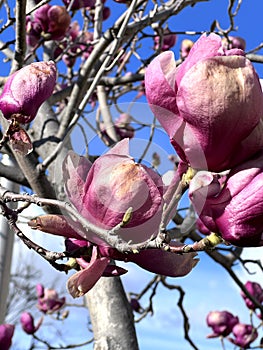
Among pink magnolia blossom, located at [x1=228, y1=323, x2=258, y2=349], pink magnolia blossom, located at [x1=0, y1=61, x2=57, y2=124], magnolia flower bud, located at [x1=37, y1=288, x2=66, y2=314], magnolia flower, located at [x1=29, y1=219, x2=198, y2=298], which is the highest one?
pink magnolia blossom, located at [x1=0, y1=61, x2=57, y2=124]

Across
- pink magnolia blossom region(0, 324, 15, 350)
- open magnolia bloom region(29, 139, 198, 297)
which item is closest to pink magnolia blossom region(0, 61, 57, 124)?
open magnolia bloom region(29, 139, 198, 297)

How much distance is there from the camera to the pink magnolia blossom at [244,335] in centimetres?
197

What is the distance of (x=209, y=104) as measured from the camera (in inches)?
12.9

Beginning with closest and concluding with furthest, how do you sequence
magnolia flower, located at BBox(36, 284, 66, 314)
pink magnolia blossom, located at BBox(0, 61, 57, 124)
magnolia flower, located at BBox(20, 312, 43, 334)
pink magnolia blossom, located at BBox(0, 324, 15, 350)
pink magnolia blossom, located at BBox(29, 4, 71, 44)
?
pink magnolia blossom, located at BBox(0, 61, 57, 124) → pink magnolia blossom, located at BBox(0, 324, 15, 350) → pink magnolia blossom, located at BBox(29, 4, 71, 44) → magnolia flower, located at BBox(20, 312, 43, 334) → magnolia flower, located at BBox(36, 284, 66, 314)

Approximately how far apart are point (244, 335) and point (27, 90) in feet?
5.60

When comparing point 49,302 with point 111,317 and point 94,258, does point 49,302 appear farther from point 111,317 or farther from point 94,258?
point 94,258

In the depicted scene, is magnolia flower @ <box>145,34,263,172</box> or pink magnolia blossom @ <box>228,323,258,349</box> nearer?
magnolia flower @ <box>145,34,263,172</box>

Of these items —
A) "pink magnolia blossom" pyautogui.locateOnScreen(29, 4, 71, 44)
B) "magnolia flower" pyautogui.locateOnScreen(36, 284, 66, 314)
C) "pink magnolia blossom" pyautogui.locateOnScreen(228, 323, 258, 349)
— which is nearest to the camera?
"pink magnolia blossom" pyautogui.locateOnScreen(29, 4, 71, 44)

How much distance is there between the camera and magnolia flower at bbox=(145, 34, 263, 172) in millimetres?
324

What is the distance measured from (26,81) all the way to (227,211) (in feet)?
0.73

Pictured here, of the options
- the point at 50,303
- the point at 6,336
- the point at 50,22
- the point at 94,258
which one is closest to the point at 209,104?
the point at 94,258

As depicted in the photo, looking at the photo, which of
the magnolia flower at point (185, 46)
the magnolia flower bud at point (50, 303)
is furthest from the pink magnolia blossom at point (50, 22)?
the magnolia flower bud at point (50, 303)

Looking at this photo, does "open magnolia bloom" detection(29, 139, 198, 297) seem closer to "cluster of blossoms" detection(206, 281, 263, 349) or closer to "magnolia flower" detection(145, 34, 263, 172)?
"magnolia flower" detection(145, 34, 263, 172)

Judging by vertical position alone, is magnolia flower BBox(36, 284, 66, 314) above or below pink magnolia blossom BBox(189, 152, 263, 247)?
below
